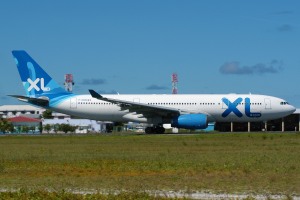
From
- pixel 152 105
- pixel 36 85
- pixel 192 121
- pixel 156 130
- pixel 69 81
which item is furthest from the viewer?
pixel 69 81

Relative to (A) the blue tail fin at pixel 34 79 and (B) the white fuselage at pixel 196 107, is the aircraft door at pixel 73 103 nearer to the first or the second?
(B) the white fuselage at pixel 196 107

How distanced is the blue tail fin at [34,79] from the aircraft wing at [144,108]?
20.2ft

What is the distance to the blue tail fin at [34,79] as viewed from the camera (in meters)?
67.2

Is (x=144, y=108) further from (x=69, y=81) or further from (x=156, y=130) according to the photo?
(x=69, y=81)

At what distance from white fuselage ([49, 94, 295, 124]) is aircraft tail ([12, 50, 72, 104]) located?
4.64 ft

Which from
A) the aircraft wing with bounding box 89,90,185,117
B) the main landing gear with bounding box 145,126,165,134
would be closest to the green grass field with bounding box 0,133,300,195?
the aircraft wing with bounding box 89,90,185,117

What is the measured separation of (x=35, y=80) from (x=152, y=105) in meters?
12.6

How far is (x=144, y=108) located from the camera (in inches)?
2479

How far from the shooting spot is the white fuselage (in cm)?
6462

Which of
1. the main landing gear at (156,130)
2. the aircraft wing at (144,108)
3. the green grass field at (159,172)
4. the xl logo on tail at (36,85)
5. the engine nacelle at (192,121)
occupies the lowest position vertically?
the green grass field at (159,172)

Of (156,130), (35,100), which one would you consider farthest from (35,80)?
(156,130)

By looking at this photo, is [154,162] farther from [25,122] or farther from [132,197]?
[25,122]

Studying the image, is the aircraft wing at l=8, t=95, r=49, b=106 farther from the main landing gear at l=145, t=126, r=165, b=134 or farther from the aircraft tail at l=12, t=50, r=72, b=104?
the main landing gear at l=145, t=126, r=165, b=134

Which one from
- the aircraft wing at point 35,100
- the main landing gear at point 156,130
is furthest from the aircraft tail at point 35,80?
the main landing gear at point 156,130
